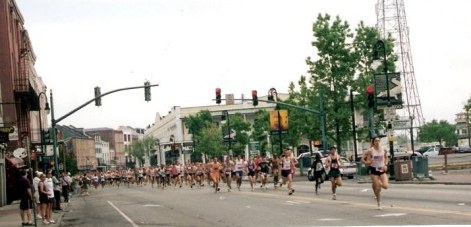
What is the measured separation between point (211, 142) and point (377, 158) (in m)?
98.9

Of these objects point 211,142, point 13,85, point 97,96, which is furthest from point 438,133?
point 97,96

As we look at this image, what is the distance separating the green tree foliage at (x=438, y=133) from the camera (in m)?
148

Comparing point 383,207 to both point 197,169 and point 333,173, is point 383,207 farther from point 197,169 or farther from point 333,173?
point 197,169

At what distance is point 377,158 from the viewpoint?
710 inches

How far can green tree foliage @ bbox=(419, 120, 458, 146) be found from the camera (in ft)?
486

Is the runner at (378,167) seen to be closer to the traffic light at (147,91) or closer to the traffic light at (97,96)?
the traffic light at (147,91)

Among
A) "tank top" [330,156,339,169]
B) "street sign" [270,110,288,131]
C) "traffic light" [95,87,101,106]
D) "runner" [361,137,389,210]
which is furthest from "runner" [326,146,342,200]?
"street sign" [270,110,288,131]

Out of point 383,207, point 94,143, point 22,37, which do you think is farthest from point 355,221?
point 94,143

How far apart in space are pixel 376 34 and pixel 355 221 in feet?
138

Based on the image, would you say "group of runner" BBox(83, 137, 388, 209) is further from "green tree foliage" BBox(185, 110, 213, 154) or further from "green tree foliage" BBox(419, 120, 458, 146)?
"green tree foliage" BBox(419, 120, 458, 146)

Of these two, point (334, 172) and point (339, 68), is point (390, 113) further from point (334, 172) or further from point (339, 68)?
point (339, 68)

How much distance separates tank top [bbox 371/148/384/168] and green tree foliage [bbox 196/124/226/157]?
3872 inches

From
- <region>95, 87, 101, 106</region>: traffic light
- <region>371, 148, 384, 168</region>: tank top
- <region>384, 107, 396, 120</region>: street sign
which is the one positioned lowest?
<region>371, 148, 384, 168</region>: tank top

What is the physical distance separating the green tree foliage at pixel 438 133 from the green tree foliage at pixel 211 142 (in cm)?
4750
